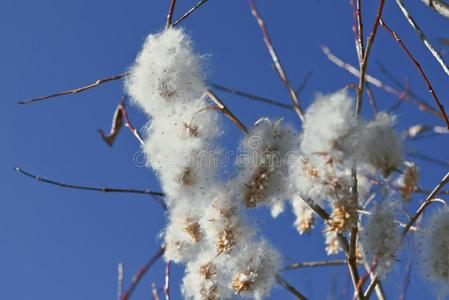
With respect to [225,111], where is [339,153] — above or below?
below

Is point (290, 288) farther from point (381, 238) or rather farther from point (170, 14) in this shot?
point (170, 14)

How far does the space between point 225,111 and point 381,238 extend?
0.51 meters

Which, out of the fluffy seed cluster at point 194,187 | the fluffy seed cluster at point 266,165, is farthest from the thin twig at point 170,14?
the fluffy seed cluster at point 266,165

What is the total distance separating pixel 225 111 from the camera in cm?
160

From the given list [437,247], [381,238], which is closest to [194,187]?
[381,238]

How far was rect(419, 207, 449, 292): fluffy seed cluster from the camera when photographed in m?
1.46

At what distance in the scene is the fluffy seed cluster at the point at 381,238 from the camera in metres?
1.37

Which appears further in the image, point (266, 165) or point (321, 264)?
point (321, 264)

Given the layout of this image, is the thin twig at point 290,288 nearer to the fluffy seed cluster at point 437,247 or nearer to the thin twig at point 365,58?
the fluffy seed cluster at point 437,247

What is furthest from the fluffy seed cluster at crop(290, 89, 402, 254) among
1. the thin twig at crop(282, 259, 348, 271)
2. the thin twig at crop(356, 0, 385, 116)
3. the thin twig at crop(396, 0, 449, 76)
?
the thin twig at crop(282, 259, 348, 271)

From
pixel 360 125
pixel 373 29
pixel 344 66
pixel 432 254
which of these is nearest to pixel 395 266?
pixel 432 254

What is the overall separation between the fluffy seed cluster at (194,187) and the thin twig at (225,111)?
0.08ft

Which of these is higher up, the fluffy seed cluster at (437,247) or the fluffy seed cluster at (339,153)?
the fluffy seed cluster at (339,153)

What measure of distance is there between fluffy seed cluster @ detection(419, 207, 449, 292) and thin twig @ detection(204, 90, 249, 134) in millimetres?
507
